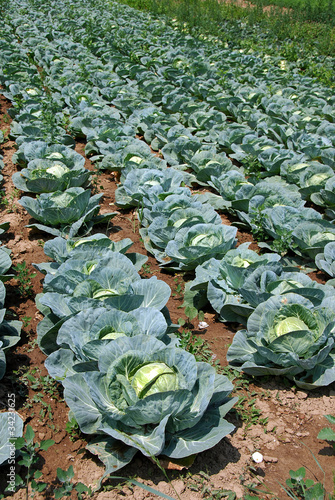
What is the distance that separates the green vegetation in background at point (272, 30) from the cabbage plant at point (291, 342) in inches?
401

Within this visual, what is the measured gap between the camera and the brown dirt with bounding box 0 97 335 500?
98.7 inches

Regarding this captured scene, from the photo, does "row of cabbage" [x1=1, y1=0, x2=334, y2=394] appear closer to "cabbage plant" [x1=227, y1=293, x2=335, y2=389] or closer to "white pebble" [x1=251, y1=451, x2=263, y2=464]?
"cabbage plant" [x1=227, y1=293, x2=335, y2=389]

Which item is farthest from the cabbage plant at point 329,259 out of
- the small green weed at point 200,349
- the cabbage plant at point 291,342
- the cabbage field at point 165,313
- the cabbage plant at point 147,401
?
the cabbage plant at point 147,401

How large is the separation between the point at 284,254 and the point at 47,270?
2746 millimetres

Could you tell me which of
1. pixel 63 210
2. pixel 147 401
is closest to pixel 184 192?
pixel 63 210

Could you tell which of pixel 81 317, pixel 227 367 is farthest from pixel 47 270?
pixel 227 367

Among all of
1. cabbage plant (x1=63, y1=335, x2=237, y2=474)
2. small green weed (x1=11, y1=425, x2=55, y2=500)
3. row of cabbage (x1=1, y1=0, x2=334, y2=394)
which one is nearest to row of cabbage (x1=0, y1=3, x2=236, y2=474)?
cabbage plant (x1=63, y1=335, x2=237, y2=474)

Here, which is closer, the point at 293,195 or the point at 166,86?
the point at 293,195

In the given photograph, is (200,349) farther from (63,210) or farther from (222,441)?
(63,210)

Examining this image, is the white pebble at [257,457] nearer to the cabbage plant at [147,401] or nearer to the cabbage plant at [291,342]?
the cabbage plant at [147,401]

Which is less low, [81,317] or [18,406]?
[81,317]

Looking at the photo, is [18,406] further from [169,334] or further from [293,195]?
[293,195]

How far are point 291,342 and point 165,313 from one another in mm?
1079

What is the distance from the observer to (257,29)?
59.5ft
